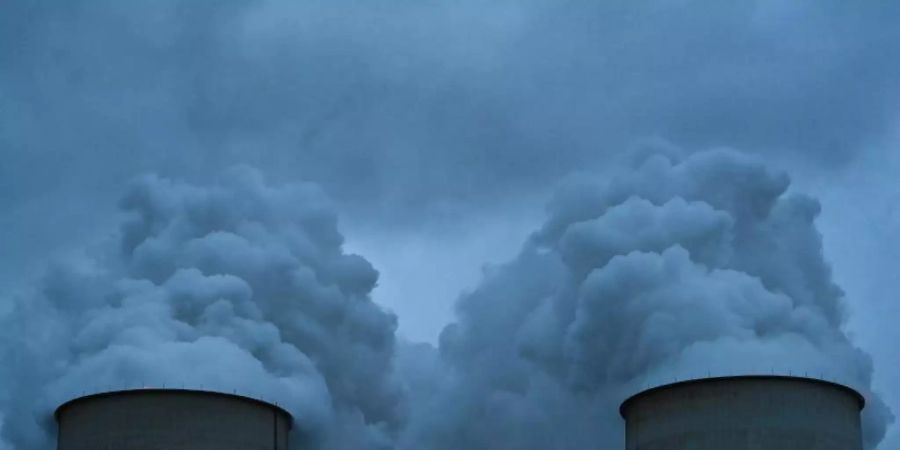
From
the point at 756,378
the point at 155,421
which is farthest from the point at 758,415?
the point at 155,421

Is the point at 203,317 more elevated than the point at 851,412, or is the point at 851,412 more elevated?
the point at 203,317

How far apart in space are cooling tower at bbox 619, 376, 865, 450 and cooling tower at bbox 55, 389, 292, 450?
9543 millimetres

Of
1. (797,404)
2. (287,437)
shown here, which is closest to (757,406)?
(797,404)

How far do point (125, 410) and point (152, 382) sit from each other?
2.05 metres

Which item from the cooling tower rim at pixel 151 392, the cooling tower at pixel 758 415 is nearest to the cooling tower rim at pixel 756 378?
the cooling tower at pixel 758 415

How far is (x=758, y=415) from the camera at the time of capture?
31797 mm

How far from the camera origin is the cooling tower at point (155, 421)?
33.4 meters

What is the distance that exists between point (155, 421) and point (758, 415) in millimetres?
12888

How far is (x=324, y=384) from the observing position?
130 ft

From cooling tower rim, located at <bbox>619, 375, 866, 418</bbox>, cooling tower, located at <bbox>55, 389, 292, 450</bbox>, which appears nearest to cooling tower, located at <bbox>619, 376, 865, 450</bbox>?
cooling tower rim, located at <bbox>619, 375, 866, 418</bbox>

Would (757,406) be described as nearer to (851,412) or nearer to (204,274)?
(851,412)

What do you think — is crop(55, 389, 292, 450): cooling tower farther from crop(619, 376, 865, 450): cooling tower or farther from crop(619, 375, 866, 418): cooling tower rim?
crop(619, 376, 865, 450): cooling tower

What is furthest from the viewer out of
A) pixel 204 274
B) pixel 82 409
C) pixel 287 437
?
pixel 204 274

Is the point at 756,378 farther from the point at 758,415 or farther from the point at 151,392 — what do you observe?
the point at 151,392
